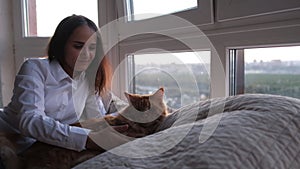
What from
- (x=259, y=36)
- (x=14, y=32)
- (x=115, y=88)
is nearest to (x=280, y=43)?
(x=259, y=36)

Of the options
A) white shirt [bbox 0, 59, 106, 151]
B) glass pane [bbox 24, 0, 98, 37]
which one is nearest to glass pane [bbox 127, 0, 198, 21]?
white shirt [bbox 0, 59, 106, 151]

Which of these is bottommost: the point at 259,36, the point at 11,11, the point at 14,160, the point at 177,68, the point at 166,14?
the point at 14,160

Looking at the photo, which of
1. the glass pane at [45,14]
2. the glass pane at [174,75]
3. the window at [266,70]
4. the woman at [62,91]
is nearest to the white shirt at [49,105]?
the woman at [62,91]

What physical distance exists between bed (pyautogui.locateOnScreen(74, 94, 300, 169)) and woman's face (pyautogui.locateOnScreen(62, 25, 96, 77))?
2.31ft

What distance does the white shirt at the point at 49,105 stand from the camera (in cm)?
98

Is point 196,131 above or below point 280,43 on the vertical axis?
below

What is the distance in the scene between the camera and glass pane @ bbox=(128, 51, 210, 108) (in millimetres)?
1382

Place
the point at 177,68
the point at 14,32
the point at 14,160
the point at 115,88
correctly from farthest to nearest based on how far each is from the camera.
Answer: the point at 14,32 < the point at 115,88 < the point at 177,68 < the point at 14,160

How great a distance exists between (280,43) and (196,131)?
624 millimetres

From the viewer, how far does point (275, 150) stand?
0.50 m

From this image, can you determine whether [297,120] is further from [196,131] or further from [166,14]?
[166,14]

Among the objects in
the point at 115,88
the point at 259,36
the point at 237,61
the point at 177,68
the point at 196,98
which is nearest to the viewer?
the point at 259,36

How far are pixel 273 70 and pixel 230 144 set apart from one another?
0.73 metres

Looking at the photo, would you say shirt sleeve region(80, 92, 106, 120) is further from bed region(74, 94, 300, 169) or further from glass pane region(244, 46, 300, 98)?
bed region(74, 94, 300, 169)
